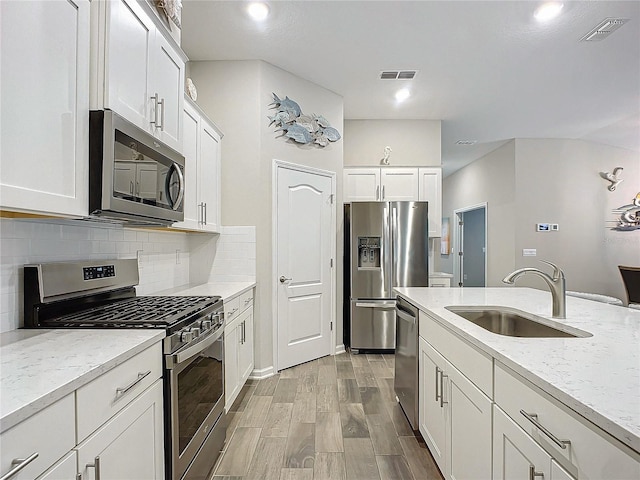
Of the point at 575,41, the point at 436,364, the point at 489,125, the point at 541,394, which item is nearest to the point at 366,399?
the point at 436,364

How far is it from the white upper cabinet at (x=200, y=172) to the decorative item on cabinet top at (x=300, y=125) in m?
0.67

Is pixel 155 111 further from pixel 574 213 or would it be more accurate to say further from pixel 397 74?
pixel 574 213

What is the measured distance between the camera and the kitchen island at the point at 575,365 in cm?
79

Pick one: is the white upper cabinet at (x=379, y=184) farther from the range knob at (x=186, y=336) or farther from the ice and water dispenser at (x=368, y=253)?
the range knob at (x=186, y=336)

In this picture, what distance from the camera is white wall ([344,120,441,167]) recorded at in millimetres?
5152

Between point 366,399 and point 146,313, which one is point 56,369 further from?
point 366,399

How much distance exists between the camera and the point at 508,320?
2109mm

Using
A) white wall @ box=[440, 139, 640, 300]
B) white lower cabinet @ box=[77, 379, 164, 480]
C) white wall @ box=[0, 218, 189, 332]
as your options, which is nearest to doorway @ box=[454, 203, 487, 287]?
white wall @ box=[440, 139, 640, 300]

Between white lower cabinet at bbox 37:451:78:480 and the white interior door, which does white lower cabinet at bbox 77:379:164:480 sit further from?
the white interior door

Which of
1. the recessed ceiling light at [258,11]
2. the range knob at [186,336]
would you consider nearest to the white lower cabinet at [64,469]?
the range knob at [186,336]

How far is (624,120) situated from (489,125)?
1.76 meters

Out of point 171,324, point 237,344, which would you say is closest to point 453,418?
point 171,324

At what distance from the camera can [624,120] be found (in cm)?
515

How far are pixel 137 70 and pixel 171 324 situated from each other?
1.15 meters
